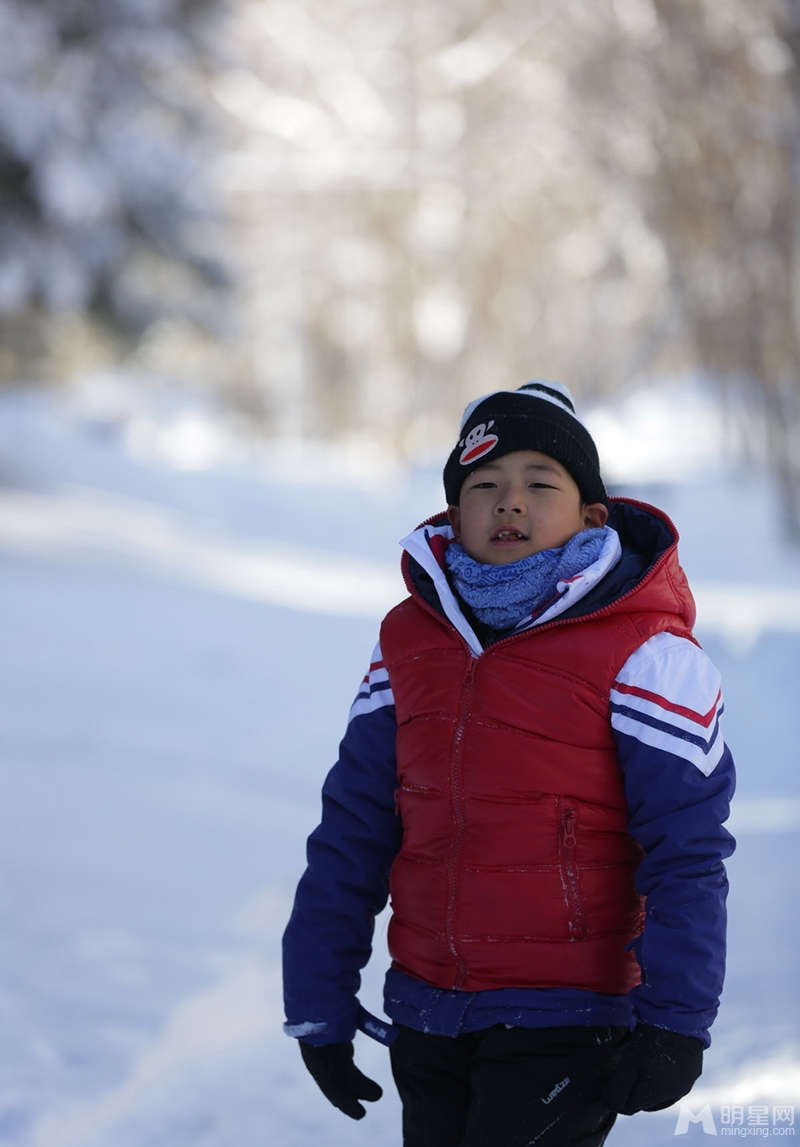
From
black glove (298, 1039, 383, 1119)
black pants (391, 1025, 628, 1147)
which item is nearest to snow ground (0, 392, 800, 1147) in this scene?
black glove (298, 1039, 383, 1119)

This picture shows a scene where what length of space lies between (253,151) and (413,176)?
7231 mm

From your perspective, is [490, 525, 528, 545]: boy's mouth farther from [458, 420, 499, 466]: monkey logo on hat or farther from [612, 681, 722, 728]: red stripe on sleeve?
[612, 681, 722, 728]: red stripe on sleeve

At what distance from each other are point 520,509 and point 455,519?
168mm

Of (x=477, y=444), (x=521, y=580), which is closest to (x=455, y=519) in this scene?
(x=477, y=444)

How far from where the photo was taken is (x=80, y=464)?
687 inches

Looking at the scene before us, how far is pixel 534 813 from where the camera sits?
5.77ft

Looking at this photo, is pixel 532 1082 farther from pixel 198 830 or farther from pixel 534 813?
pixel 198 830

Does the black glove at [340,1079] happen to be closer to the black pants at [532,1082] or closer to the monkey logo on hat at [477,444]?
the black pants at [532,1082]

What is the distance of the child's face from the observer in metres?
1.88

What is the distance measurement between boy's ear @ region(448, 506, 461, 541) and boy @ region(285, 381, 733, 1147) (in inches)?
3.5

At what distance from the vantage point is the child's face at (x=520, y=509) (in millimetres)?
1883

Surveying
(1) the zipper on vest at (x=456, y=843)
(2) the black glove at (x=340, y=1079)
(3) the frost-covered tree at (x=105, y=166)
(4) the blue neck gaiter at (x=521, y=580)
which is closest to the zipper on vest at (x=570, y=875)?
→ (1) the zipper on vest at (x=456, y=843)

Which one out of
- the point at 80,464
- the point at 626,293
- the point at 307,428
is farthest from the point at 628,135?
the point at 307,428

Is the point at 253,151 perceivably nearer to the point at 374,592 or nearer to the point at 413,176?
the point at 413,176
